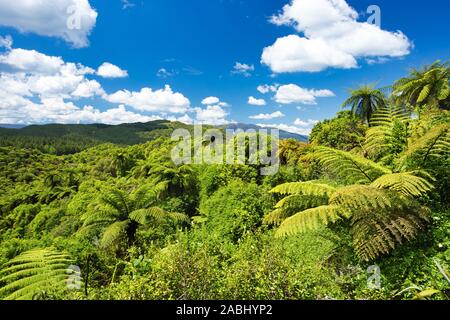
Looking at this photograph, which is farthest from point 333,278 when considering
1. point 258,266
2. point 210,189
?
point 210,189

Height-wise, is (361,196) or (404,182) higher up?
(404,182)

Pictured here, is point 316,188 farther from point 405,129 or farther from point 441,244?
point 405,129

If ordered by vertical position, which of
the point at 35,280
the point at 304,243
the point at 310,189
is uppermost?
the point at 310,189

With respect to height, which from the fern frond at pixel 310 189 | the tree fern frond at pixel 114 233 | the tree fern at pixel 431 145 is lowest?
the tree fern frond at pixel 114 233

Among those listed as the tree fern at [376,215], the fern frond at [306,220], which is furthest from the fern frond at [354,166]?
the fern frond at [306,220]

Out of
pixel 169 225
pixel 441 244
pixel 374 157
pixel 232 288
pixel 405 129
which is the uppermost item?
pixel 405 129

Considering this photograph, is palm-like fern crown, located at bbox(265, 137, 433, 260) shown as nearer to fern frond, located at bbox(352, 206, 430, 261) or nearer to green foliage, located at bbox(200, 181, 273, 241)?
fern frond, located at bbox(352, 206, 430, 261)

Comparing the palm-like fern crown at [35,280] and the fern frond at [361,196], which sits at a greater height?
the fern frond at [361,196]

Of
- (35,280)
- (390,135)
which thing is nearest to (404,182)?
(390,135)

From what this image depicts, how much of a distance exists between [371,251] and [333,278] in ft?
1.99

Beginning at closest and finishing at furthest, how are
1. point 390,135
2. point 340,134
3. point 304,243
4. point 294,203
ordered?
point 294,203
point 390,135
point 304,243
point 340,134

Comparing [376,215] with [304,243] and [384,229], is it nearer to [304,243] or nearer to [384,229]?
[384,229]

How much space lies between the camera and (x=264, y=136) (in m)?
14.7

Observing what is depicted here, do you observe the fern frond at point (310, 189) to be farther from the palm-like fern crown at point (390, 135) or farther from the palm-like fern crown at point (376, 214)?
Answer: the palm-like fern crown at point (390, 135)
